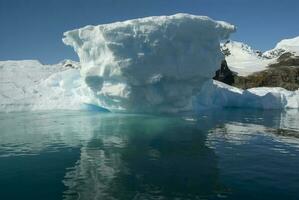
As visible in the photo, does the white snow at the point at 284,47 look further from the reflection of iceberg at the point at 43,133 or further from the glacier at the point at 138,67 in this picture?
the reflection of iceberg at the point at 43,133

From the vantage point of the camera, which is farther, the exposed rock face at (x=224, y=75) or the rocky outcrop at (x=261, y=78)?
the exposed rock face at (x=224, y=75)

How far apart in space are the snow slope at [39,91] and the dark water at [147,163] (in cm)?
1253

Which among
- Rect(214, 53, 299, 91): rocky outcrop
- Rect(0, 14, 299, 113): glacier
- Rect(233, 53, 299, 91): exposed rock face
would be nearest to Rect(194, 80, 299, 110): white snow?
Rect(0, 14, 299, 113): glacier

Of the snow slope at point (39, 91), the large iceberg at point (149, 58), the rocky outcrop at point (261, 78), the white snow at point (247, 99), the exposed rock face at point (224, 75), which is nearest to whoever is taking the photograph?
the large iceberg at point (149, 58)

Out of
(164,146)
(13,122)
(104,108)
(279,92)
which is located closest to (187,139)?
(164,146)

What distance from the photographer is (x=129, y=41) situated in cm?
2889

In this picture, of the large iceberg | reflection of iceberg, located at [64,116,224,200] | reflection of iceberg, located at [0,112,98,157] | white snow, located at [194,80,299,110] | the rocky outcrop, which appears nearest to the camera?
reflection of iceberg, located at [64,116,224,200]

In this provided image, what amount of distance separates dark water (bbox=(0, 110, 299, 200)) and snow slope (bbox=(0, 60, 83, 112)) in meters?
12.5

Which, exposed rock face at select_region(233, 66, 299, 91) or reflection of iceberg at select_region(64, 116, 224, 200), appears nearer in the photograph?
reflection of iceberg at select_region(64, 116, 224, 200)

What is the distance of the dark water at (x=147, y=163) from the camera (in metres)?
11.1

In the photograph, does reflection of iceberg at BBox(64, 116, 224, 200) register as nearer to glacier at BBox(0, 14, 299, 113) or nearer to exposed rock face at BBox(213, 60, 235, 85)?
glacier at BBox(0, 14, 299, 113)

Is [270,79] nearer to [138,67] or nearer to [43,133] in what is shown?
[138,67]

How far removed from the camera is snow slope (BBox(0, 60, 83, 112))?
36.7 metres

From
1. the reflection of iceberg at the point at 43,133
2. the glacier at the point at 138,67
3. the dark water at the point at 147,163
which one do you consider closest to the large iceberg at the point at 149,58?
the glacier at the point at 138,67
